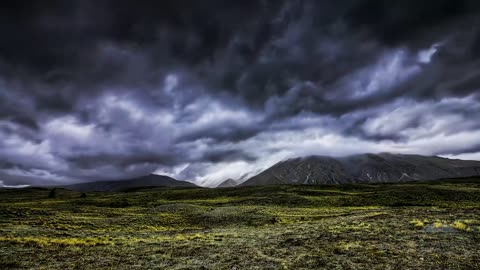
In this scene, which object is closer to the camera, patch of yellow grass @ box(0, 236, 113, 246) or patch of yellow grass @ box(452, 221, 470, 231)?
patch of yellow grass @ box(452, 221, 470, 231)

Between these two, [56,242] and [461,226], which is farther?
[56,242]

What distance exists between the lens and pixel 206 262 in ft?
55.3

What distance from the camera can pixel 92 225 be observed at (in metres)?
38.7

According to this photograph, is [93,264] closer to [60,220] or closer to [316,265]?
[316,265]

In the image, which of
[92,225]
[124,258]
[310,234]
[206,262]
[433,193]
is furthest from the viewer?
[433,193]

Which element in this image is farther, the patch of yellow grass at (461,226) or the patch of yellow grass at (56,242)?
the patch of yellow grass at (56,242)

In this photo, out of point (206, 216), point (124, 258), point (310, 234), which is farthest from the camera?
point (206, 216)

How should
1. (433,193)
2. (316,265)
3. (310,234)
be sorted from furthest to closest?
(433,193) < (310,234) < (316,265)

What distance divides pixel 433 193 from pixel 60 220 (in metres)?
94.3

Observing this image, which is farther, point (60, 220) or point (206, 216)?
point (206, 216)

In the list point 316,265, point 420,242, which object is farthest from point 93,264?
point 420,242

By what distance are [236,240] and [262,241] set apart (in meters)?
2.56

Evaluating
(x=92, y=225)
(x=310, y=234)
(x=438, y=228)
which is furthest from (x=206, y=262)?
(x=92, y=225)

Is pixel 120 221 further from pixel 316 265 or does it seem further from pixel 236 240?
pixel 316 265
